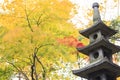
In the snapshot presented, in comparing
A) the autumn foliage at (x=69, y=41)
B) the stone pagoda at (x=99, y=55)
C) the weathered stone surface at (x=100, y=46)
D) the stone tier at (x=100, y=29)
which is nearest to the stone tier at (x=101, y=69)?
the stone pagoda at (x=99, y=55)

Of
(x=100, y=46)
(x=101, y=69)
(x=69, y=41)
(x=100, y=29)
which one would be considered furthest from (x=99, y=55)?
(x=69, y=41)

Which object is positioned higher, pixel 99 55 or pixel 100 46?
pixel 100 46

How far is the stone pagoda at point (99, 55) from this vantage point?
15.4 meters

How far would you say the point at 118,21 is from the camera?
25.7m

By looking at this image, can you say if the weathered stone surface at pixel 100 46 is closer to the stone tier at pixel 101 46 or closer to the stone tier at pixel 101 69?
the stone tier at pixel 101 46

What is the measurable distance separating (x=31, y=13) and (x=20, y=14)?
68 centimetres

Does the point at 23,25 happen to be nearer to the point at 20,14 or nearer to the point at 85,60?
the point at 20,14

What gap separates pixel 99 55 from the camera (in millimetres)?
16047

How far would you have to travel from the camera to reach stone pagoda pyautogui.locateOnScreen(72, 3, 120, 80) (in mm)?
15398

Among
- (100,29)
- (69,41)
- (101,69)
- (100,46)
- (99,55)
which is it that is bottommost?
(101,69)

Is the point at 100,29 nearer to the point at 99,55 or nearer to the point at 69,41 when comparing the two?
the point at 99,55

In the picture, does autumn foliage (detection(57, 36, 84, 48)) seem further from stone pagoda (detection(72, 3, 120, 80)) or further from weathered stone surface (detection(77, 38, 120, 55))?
weathered stone surface (detection(77, 38, 120, 55))

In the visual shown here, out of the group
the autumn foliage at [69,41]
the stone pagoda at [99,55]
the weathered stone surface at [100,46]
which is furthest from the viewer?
the autumn foliage at [69,41]

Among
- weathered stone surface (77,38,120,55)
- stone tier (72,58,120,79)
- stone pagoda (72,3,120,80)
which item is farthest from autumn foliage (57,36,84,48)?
stone tier (72,58,120,79)
